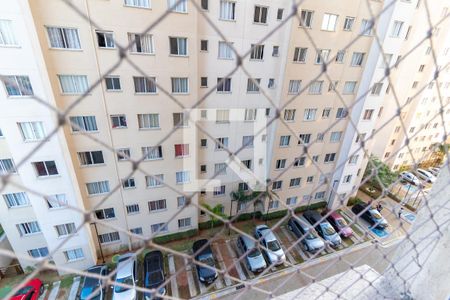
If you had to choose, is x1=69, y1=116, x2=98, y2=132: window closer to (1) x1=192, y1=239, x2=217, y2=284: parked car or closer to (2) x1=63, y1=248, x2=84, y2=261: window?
(2) x1=63, y1=248, x2=84, y2=261: window

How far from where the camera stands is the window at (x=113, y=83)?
123 inches

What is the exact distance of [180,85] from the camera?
11.5 feet

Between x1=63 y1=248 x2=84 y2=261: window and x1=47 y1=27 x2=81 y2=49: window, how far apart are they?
9.93 ft

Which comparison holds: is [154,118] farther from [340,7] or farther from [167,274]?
[340,7]

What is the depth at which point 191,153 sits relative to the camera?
394 cm

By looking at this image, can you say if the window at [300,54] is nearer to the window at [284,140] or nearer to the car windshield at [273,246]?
the window at [284,140]

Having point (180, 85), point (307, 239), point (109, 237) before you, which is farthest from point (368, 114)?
point (109, 237)

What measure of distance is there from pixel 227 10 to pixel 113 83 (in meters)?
1.92

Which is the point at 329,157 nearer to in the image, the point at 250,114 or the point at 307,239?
the point at 307,239

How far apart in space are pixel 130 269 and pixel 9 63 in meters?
3.18

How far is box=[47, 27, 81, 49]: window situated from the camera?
2727mm

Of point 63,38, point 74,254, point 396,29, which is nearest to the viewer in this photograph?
point 63,38

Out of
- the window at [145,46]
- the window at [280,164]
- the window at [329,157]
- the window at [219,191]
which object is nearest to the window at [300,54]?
the window at [280,164]

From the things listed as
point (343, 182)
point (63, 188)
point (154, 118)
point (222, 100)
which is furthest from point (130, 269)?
point (343, 182)
